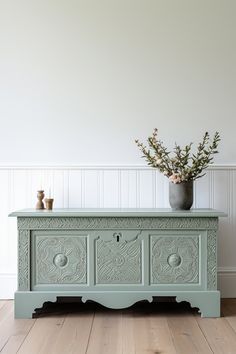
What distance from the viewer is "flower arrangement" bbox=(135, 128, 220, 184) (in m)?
2.56

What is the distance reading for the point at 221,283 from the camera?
288 centimetres

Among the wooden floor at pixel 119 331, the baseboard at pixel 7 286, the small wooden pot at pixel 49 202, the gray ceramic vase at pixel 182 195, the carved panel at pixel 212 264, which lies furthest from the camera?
the baseboard at pixel 7 286

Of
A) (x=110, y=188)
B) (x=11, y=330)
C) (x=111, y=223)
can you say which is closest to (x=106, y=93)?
(x=110, y=188)

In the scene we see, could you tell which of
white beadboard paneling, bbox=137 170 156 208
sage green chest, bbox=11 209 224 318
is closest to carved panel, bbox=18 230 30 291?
sage green chest, bbox=11 209 224 318

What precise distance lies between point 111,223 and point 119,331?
62 centimetres

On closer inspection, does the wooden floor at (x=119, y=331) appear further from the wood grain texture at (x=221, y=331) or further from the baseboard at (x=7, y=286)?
the baseboard at (x=7, y=286)

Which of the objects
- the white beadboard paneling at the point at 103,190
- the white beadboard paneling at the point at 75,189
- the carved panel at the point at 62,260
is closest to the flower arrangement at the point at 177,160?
the white beadboard paneling at the point at 103,190

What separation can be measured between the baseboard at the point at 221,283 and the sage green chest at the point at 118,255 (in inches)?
19.0

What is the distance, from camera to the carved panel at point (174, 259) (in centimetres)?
244

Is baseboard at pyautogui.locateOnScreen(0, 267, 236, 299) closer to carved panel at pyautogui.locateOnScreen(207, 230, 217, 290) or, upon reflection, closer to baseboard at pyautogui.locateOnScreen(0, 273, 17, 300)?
baseboard at pyautogui.locateOnScreen(0, 273, 17, 300)

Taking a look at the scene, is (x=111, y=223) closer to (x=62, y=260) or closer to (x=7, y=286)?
(x=62, y=260)

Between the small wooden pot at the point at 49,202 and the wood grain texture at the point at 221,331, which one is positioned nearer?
the wood grain texture at the point at 221,331

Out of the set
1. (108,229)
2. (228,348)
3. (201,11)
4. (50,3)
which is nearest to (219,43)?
(201,11)

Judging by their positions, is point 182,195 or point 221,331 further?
point 182,195
